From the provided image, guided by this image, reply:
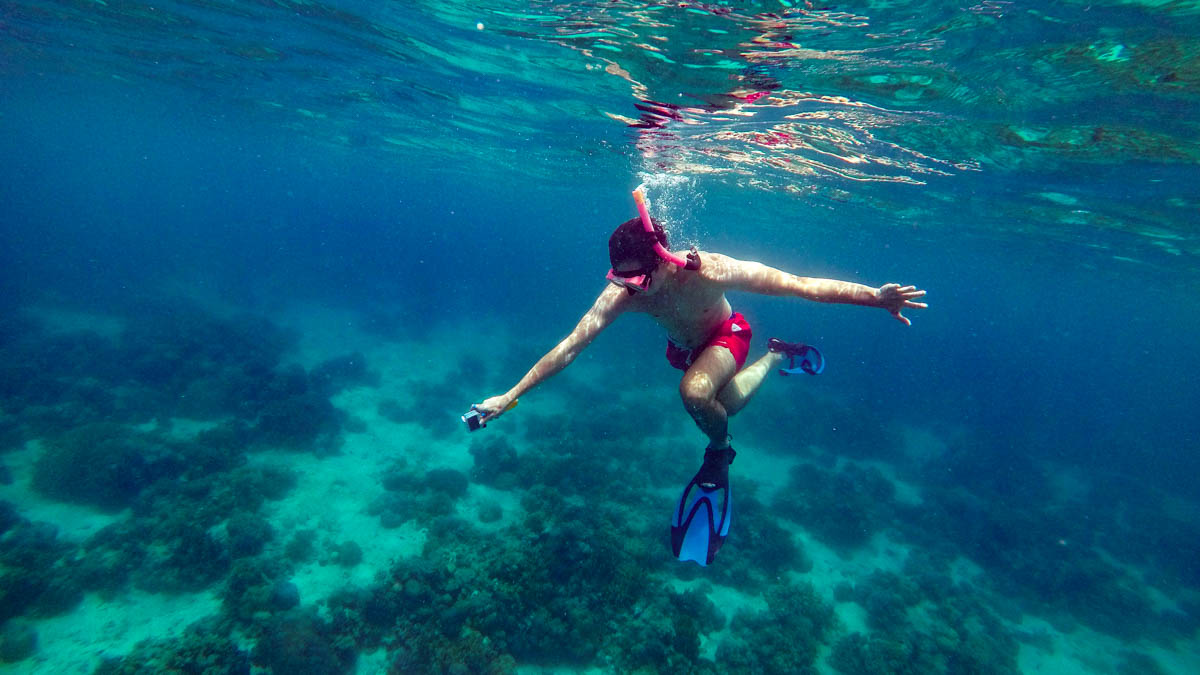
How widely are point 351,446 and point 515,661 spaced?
9.48 m

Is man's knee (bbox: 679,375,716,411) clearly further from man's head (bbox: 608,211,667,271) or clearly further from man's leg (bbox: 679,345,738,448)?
man's head (bbox: 608,211,667,271)

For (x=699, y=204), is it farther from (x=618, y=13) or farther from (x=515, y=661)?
(x=515, y=661)

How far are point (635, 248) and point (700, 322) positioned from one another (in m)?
1.47

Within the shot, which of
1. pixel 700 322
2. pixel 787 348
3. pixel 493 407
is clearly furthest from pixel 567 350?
pixel 787 348

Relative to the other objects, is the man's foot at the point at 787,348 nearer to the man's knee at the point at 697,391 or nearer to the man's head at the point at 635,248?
the man's knee at the point at 697,391

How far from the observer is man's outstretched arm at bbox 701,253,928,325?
346 centimetres

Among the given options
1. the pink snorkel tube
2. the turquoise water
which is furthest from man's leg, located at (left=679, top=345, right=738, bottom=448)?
the turquoise water

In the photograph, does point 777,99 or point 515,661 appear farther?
point 777,99

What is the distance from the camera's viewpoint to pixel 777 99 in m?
11.5

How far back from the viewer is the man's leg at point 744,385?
16.5 ft

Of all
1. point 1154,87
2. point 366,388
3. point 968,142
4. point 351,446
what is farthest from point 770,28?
point 366,388

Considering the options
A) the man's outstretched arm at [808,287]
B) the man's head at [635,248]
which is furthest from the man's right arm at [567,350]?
the man's outstretched arm at [808,287]

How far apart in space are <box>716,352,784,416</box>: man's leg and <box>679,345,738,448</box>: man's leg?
5.7 inches

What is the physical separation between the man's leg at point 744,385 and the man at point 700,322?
1 cm
